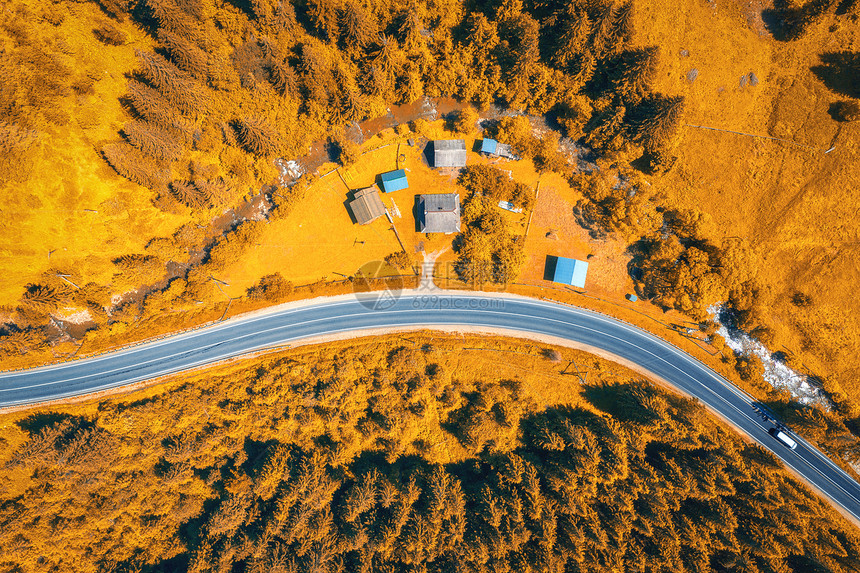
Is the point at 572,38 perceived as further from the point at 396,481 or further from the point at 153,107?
the point at 396,481

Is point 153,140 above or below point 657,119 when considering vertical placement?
below

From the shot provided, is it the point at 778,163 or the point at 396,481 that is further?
the point at 396,481

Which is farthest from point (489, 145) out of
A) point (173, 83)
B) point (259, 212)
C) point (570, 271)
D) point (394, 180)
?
point (173, 83)

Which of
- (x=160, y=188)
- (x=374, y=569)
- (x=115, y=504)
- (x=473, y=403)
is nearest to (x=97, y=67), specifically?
(x=160, y=188)

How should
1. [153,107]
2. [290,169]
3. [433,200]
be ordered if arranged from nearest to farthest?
[153,107]
[433,200]
[290,169]

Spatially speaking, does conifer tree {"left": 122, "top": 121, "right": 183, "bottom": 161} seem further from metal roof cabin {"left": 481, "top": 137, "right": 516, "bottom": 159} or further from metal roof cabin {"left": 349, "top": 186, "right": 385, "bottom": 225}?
metal roof cabin {"left": 481, "top": 137, "right": 516, "bottom": 159}

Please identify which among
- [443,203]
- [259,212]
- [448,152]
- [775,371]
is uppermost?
[448,152]
